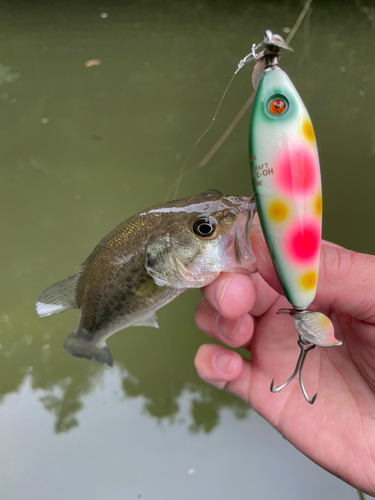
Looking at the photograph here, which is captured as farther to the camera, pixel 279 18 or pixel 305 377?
pixel 279 18

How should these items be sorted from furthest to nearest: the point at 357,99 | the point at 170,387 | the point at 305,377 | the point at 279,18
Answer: the point at 279,18
the point at 357,99
the point at 170,387
the point at 305,377

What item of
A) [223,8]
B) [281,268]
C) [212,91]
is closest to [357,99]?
[212,91]

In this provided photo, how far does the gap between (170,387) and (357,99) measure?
2.61 m

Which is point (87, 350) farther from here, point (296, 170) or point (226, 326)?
point (296, 170)

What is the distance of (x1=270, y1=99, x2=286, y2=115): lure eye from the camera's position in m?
0.51

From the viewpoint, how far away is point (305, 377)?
111 cm

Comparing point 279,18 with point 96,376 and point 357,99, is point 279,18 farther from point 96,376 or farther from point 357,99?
point 96,376

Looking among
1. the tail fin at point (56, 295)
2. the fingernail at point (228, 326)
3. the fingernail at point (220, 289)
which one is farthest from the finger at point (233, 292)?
the tail fin at point (56, 295)

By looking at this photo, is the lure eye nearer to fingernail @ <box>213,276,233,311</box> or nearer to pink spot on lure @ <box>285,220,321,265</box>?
pink spot on lure @ <box>285,220,321,265</box>

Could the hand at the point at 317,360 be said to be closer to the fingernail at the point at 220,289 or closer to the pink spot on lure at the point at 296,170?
the fingernail at the point at 220,289

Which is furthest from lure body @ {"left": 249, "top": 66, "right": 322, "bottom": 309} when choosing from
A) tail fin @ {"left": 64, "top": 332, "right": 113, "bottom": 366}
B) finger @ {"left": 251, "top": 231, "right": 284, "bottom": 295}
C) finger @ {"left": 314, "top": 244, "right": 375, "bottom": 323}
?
tail fin @ {"left": 64, "top": 332, "right": 113, "bottom": 366}

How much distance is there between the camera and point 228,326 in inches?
42.6

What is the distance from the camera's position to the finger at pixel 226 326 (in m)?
1.08

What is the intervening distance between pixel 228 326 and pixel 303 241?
627mm
